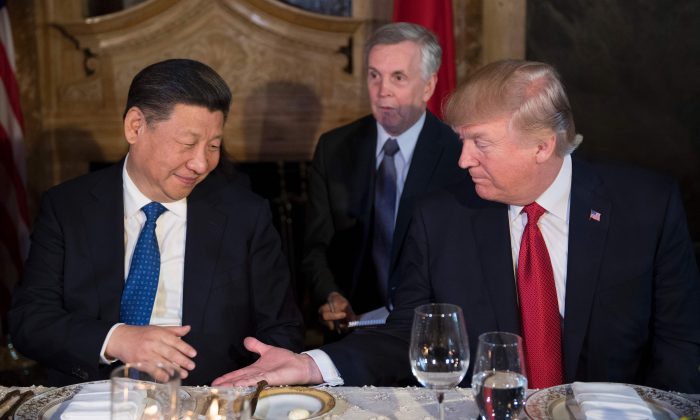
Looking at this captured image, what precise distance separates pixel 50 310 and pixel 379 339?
3.13 feet

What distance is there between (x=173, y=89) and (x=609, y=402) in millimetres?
1483

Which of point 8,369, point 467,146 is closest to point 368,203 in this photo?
point 467,146

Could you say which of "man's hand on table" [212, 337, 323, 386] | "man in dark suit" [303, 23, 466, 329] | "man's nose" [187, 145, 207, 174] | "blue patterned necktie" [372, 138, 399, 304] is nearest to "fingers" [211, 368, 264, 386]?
"man's hand on table" [212, 337, 323, 386]

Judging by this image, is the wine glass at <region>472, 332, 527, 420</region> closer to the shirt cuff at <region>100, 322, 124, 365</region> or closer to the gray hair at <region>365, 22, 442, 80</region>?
the shirt cuff at <region>100, 322, 124, 365</region>

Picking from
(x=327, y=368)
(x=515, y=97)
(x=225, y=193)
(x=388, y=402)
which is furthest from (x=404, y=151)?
(x=388, y=402)

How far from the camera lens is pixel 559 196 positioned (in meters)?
2.68

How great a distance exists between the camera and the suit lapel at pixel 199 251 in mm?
2863

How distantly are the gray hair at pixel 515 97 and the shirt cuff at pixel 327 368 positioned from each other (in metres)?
0.73

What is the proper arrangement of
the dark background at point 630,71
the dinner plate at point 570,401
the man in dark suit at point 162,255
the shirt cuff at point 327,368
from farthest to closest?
the dark background at point 630,71 → the man in dark suit at point 162,255 → the shirt cuff at point 327,368 → the dinner plate at point 570,401

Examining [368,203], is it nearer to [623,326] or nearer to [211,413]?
[623,326]

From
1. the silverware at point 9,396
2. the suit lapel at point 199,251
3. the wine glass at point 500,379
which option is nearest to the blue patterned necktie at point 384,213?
the suit lapel at point 199,251

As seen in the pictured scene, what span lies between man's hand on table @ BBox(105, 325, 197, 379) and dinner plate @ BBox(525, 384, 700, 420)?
837mm

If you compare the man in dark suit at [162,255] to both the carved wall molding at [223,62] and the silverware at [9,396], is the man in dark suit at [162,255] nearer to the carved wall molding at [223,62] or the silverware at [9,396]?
the silverware at [9,396]

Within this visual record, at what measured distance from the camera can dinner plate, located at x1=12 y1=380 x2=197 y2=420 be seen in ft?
6.76
